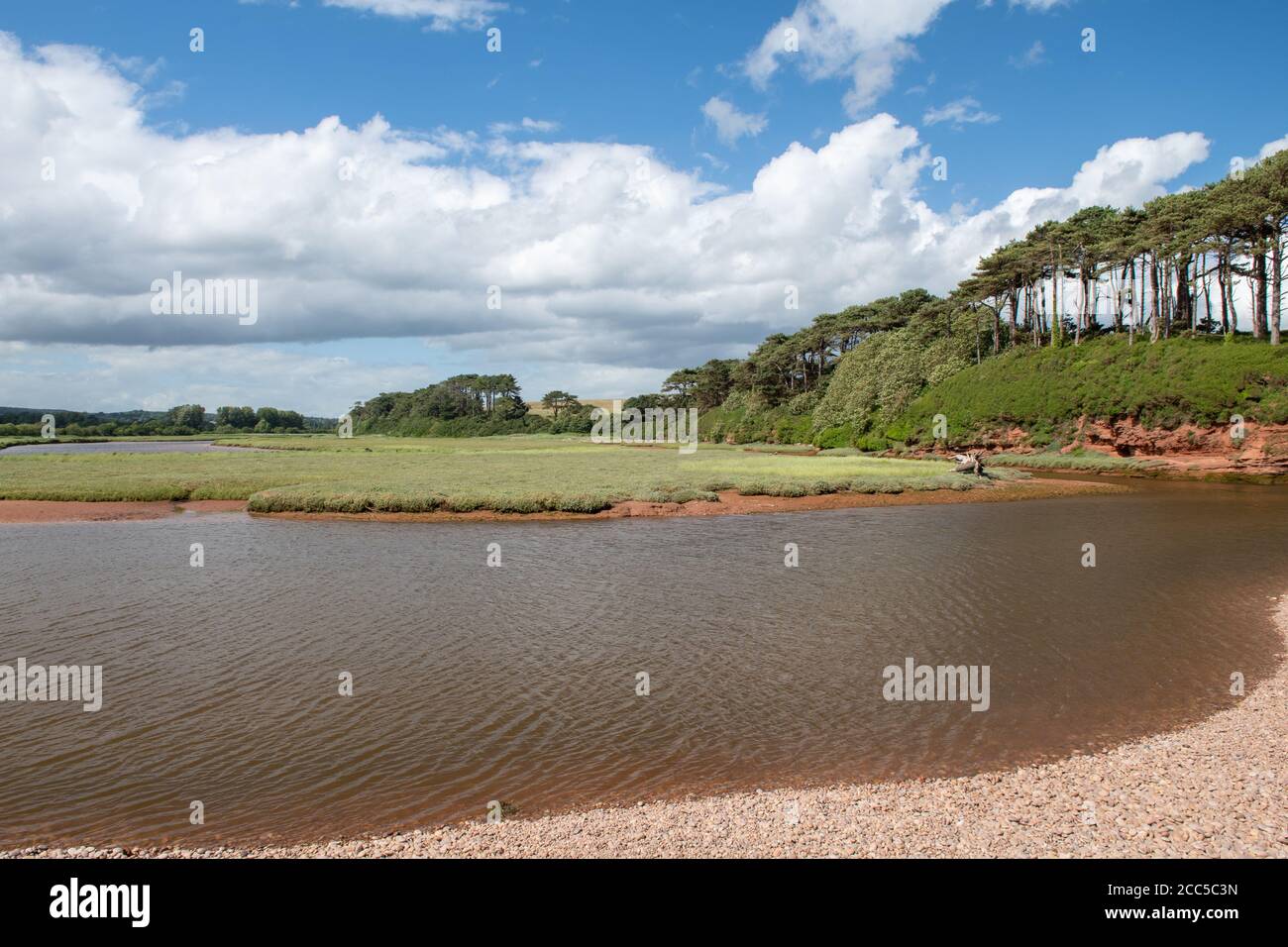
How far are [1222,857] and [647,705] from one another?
24.6 ft

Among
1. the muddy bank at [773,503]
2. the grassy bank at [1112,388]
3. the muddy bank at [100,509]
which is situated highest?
the grassy bank at [1112,388]

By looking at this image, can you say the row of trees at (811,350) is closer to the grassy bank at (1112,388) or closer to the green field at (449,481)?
the grassy bank at (1112,388)

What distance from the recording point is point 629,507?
37.5 metres

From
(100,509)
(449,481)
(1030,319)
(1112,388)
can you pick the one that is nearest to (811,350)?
(1030,319)

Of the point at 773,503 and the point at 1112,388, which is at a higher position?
the point at 1112,388

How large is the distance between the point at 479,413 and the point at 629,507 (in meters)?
152

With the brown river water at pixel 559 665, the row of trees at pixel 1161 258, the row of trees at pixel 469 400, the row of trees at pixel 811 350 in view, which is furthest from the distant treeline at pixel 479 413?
the brown river water at pixel 559 665

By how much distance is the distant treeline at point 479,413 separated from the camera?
6688 inches

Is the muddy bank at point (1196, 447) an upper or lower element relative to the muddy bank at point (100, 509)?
upper

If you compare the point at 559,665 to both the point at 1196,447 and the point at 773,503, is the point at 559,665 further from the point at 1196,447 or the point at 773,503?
the point at 1196,447

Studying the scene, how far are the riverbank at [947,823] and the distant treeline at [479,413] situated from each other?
159537 millimetres

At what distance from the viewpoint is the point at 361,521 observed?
1371 inches

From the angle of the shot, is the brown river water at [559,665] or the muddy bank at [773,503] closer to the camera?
the brown river water at [559,665]
